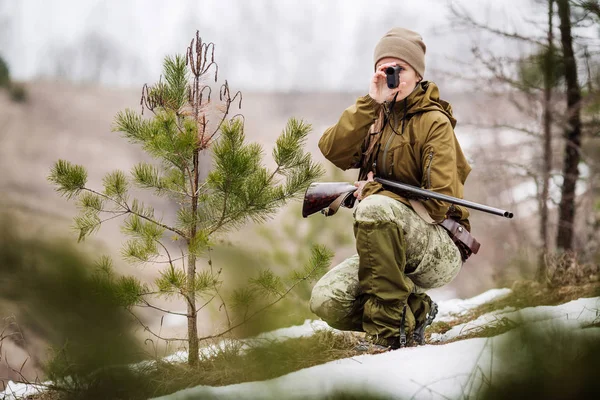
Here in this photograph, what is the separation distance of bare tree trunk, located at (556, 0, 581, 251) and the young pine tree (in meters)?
3.83

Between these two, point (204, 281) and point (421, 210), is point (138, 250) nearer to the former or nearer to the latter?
point (204, 281)

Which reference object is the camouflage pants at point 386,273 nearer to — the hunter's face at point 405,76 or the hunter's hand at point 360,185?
the hunter's hand at point 360,185

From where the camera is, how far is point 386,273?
256 cm

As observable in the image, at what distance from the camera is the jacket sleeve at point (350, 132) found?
2721 millimetres

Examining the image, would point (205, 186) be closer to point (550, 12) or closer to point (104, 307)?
point (104, 307)

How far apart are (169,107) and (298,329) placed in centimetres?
154

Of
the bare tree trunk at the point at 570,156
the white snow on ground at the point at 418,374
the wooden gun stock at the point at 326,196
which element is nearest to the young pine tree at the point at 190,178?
the wooden gun stock at the point at 326,196

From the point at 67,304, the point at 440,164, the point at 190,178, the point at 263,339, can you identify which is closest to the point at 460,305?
the point at 440,164

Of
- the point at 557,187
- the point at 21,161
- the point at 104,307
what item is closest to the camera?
the point at 104,307

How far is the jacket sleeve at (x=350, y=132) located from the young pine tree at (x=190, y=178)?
13cm

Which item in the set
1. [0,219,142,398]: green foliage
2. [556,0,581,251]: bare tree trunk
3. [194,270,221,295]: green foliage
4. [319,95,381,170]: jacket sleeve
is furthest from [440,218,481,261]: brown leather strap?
[556,0,581,251]: bare tree trunk

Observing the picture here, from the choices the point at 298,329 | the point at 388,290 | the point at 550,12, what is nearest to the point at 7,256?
the point at 388,290

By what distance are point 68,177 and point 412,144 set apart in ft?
5.18

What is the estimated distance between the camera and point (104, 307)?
2.71ft
